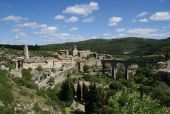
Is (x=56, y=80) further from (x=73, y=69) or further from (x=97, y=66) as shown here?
(x=97, y=66)

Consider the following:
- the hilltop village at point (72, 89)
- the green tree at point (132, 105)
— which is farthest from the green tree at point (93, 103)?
the green tree at point (132, 105)

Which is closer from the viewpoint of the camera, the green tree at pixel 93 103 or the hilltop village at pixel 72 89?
the hilltop village at pixel 72 89

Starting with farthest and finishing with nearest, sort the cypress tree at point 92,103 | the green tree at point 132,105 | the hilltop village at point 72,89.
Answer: the cypress tree at point 92,103, the hilltop village at point 72,89, the green tree at point 132,105

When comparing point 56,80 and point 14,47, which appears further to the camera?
point 14,47

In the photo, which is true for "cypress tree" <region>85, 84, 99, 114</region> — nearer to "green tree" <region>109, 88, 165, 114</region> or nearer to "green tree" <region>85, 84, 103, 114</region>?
"green tree" <region>85, 84, 103, 114</region>

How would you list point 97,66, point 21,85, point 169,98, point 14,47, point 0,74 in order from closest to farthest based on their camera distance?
point 0,74
point 21,85
point 169,98
point 97,66
point 14,47

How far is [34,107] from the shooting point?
114 feet

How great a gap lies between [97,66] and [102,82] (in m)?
28.0

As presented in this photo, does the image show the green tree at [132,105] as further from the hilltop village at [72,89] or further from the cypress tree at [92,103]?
the cypress tree at [92,103]

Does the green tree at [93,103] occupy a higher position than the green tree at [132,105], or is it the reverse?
the green tree at [132,105]

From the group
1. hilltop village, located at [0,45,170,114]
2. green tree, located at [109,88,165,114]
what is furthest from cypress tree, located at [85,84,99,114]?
green tree, located at [109,88,165,114]

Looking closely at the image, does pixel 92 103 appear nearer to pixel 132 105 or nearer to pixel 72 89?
pixel 72 89

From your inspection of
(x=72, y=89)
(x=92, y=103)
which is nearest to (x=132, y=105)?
(x=92, y=103)

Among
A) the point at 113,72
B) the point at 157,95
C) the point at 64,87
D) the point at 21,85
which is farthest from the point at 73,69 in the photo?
the point at 21,85
